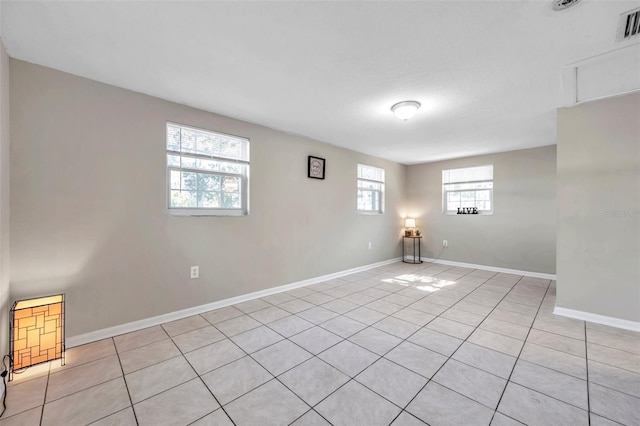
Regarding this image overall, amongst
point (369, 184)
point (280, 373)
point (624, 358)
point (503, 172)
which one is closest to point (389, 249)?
point (369, 184)

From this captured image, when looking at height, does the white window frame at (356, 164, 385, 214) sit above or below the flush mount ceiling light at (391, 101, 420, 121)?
below

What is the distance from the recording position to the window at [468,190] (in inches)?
208

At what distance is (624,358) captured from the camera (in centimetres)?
204

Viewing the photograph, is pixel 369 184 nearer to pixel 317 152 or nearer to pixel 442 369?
pixel 317 152

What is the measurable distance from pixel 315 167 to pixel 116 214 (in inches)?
107

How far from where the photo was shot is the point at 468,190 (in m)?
5.55

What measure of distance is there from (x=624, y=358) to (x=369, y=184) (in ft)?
13.6

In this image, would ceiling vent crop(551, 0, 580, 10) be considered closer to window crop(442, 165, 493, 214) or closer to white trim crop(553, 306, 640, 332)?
white trim crop(553, 306, 640, 332)

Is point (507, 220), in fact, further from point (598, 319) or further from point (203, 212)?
point (203, 212)

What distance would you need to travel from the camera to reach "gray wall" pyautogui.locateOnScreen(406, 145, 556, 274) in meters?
4.62

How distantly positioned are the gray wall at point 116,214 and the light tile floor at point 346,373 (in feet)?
1.42

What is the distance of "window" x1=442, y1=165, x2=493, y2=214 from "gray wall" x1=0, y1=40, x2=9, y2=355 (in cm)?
658

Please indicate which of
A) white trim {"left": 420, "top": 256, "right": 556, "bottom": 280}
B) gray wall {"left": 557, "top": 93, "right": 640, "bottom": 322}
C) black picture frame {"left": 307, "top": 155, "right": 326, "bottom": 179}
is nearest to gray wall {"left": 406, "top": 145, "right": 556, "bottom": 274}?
white trim {"left": 420, "top": 256, "right": 556, "bottom": 280}

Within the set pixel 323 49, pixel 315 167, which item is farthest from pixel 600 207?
pixel 315 167
